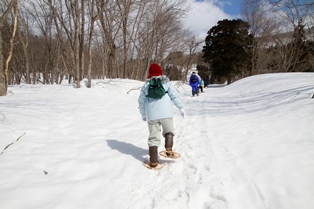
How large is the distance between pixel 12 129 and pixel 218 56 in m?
29.3

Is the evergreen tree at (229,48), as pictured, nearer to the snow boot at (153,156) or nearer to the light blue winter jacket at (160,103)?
the light blue winter jacket at (160,103)

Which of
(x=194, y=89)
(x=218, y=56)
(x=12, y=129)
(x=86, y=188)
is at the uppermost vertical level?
(x=218, y=56)

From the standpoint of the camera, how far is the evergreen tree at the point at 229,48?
26.7 metres

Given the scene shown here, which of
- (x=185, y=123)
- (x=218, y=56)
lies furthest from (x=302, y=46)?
(x=185, y=123)

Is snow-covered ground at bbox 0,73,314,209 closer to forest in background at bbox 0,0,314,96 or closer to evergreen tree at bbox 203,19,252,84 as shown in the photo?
forest in background at bbox 0,0,314,96

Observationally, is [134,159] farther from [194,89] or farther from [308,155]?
[194,89]

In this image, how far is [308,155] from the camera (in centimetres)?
272

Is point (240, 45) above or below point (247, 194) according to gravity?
above

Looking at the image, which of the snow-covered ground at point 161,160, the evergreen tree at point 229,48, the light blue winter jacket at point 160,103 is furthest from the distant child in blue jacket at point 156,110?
the evergreen tree at point 229,48

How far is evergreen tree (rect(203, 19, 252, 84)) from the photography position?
26734mm

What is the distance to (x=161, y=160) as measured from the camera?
3.36 metres

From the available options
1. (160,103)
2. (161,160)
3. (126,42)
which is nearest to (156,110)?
(160,103)

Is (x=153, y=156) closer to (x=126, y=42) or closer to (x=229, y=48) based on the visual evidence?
(x=126, y=42)

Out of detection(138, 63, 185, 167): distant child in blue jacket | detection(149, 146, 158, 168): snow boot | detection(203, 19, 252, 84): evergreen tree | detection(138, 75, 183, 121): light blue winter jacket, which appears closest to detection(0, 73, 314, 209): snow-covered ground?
detection(149, 146, 158, 168): snow boot
